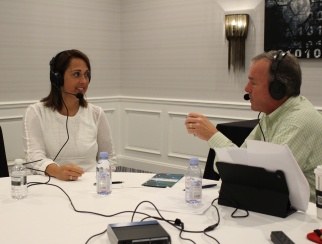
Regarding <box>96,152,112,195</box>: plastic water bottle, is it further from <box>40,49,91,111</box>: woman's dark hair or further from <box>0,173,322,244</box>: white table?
<box>40,49,91,111</box>: woman's dark hair

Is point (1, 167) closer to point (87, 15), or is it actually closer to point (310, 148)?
point (310, 148)

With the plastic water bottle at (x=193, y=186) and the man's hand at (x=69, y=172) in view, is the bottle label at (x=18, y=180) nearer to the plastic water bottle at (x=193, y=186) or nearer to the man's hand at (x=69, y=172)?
the man's hand at (x=69, y=172)

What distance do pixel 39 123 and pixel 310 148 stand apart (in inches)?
58.3

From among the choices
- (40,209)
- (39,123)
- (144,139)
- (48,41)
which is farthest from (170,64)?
(40,209)

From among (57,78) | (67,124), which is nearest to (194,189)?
(67,124)

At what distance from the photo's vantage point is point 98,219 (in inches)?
65.3

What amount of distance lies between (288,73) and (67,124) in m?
1.29

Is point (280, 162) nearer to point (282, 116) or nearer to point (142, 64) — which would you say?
point (282, 116)

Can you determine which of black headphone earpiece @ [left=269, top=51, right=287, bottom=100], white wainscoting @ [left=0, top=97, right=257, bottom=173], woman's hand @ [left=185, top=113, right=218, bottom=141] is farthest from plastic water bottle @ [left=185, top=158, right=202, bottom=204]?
white wainscoting @ [left=0, top=97, right=257, bottom=173]

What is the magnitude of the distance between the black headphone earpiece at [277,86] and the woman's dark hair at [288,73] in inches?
0.4

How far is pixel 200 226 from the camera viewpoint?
5.25 feet

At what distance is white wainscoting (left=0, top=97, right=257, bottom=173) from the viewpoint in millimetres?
4539

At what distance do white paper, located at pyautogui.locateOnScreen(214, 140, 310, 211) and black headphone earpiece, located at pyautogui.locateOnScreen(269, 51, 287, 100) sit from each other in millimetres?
502

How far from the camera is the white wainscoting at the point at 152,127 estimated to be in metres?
4.54
